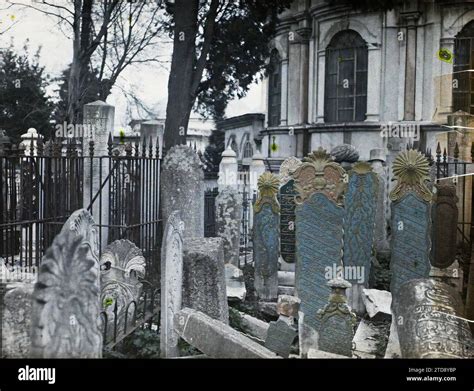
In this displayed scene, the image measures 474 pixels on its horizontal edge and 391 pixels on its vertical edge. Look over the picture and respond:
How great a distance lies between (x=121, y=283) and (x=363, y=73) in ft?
25.9

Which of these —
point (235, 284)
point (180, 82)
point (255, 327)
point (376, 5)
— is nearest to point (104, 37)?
point (180, 82)

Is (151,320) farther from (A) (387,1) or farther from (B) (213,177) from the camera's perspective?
(A) (387,1)

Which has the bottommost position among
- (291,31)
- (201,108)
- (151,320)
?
(151,320)

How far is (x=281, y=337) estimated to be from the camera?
4906 millimetres

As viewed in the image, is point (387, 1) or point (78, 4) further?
point (387, 1)

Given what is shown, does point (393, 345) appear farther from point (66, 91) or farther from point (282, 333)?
point (66, 91)

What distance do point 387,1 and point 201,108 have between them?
4.22 m

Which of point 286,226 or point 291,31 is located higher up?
point 291,31

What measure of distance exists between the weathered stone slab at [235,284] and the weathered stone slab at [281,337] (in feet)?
4.26

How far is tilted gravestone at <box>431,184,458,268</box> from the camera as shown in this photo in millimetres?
5902

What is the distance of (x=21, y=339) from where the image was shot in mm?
3734

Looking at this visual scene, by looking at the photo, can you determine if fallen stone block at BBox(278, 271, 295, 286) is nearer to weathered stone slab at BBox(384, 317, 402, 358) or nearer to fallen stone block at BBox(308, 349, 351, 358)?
weathered stone slab at BBox(384, 317, 402, 358)

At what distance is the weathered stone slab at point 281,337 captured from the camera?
4.86 metres
